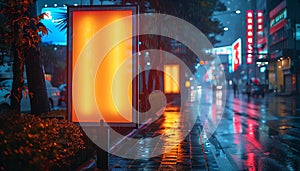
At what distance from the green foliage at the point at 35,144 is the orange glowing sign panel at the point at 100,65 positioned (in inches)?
27.8

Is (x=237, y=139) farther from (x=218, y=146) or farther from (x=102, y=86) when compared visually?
(x=102, y=86)

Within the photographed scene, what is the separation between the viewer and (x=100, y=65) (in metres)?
9.27

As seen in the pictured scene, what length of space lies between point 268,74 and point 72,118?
70.6m

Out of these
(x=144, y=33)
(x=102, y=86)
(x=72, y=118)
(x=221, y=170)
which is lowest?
(x=221, y=170)

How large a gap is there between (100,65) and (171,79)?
41.4 m

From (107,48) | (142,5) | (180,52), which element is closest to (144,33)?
(142,5)

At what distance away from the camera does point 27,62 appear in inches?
496

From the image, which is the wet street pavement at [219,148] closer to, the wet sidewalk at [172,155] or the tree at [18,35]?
the wet sidewalk at [172,155]

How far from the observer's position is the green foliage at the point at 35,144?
246 inches

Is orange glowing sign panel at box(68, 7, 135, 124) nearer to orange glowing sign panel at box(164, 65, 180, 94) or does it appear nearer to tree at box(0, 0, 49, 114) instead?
tree at box(0, 0, 49, 114)

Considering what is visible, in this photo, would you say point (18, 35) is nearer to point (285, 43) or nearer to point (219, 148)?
point (219, 148)

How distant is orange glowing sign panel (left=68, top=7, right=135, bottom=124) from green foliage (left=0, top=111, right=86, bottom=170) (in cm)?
71

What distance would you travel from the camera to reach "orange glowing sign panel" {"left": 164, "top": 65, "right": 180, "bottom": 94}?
5056cm

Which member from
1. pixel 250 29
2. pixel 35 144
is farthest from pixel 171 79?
pixel 35 144
